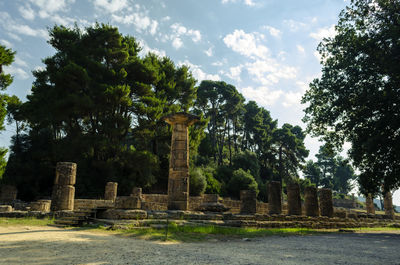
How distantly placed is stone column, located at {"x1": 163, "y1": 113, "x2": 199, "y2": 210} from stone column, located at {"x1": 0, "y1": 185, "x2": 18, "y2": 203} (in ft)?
45.9

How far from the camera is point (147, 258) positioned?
4.32m

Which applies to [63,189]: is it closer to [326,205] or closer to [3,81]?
[3,81]

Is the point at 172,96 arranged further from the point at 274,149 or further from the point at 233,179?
the point at 274,149

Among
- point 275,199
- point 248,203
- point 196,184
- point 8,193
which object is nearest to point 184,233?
point 248,203

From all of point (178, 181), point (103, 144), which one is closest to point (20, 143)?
point (103, 144)

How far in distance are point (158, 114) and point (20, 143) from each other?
12.4 m

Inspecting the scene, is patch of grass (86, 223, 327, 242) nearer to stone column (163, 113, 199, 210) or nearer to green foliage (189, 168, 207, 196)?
stone column (163, 113, 199, 210)

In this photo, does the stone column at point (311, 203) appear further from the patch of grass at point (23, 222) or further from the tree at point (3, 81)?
the tree at point (3, 81)

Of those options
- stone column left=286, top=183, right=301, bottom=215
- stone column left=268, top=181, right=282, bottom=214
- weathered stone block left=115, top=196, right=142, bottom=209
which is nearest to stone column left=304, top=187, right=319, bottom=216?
stone column left=286, top=183, right=301, bottom=215

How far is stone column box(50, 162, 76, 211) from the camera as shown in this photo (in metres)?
12.1

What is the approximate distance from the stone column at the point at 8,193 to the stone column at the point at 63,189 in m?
10.2

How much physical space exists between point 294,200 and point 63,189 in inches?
529

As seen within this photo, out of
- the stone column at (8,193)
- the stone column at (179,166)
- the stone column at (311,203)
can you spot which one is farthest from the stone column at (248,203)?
the stone column at (8,193)

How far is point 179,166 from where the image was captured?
1328 centimetres
